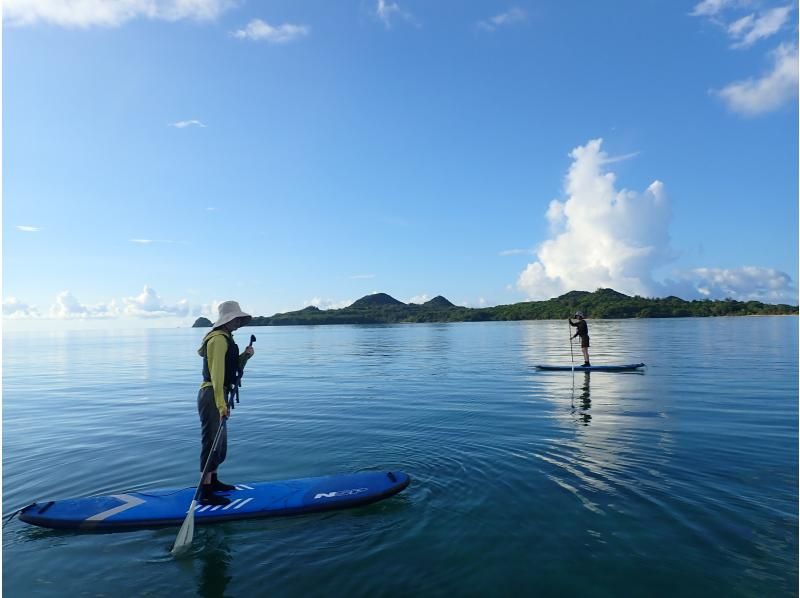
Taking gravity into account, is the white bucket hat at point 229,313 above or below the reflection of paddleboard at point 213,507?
above

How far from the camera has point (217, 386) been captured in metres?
7.78

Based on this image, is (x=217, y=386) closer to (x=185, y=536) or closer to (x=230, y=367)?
(x=230, y=367)

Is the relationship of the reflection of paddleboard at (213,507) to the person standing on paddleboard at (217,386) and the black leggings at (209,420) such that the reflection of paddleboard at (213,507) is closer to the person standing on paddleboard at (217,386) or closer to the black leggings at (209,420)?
the person standing on paddleboard at (217,386)

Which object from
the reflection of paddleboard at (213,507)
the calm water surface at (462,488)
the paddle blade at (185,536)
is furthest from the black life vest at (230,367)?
the calm water surface at (462,488)

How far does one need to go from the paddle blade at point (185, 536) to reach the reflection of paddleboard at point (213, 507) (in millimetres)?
491

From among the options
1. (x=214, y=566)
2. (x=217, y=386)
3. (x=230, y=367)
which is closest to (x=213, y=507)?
(x=214, y=566)

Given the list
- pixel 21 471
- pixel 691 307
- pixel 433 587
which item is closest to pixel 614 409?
pixel 433 587

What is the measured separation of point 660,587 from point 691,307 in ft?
629

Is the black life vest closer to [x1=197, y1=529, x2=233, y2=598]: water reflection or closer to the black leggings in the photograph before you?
the black leggings

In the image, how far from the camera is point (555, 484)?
8.66 meters

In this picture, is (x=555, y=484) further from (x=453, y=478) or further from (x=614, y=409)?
(x=614, y=409)

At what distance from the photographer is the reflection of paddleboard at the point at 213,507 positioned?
7.43m

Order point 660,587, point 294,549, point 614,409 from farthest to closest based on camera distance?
point 614,409 < point 294,549 < point 660,587

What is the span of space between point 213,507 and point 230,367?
2179mm
